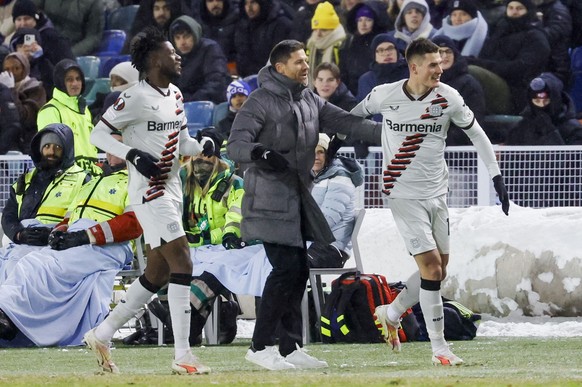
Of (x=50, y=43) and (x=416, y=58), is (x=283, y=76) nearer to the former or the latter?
(x=416, y=58)

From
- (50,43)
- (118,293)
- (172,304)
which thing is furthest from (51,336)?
(50,43)

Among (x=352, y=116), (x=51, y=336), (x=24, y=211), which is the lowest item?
(x=51, y=336)

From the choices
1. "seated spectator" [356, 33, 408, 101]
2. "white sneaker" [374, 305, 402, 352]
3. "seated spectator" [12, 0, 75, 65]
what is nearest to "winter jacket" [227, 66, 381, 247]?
"white sneaker" [374, 305, 402, 352]

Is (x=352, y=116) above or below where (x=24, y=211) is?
above

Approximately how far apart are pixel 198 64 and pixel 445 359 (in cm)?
934

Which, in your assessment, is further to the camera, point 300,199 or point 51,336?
point 51,336

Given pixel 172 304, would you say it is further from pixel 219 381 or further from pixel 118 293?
pixel 118 293

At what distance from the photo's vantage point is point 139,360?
40.0ft

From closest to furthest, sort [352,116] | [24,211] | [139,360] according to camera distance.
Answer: [352,116] → [139,360] → [24,211]

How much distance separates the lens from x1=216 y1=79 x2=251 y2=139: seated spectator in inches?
699

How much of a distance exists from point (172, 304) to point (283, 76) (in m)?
1.75

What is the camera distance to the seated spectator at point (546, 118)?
56.7 feet

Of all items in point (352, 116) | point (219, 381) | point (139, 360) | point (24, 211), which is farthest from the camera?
point (24, 211)

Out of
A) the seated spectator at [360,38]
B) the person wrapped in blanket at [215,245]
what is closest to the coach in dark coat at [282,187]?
the person wrapped in blanket at [215,245]
